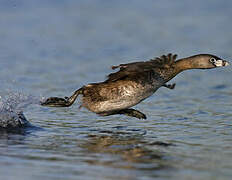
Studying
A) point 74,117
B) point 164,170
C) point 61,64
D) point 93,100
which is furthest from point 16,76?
point 164,170

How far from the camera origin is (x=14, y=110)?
29.6ft

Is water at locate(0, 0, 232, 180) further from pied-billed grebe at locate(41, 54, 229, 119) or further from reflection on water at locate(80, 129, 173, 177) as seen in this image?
pied-billed grebe at locate(41, 54, 229, 119)

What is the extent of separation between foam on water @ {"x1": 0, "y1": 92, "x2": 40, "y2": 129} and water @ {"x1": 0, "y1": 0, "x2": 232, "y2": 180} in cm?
2

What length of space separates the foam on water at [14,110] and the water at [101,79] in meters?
0.02

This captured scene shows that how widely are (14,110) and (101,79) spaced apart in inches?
154

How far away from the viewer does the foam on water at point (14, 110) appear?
Result: 8.84 metres

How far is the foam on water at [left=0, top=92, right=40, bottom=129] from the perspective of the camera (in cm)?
884

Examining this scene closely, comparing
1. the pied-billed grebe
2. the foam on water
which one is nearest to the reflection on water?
the pied-billed grebe

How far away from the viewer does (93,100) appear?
8.87 metres

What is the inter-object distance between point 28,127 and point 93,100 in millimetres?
934

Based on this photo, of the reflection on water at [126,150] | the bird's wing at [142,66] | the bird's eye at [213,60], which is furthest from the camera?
the bird's eye at [213,60]

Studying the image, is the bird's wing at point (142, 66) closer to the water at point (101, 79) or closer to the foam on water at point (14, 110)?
the water at point (101, 79)

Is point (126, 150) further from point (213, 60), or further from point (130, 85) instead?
point (213, 60)

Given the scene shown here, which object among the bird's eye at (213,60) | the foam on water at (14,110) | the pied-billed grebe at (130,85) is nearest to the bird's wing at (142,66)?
the pied-billed grebe at (130,85)
